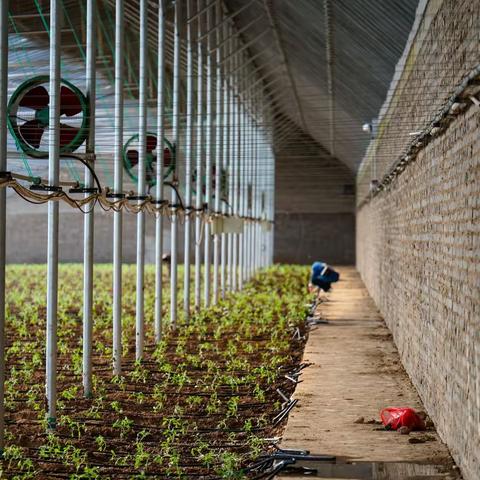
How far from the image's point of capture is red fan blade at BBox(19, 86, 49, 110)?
825cm

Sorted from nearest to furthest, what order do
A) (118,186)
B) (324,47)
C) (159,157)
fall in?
1. (118,186)
2. (159,157)
3. (324,47)

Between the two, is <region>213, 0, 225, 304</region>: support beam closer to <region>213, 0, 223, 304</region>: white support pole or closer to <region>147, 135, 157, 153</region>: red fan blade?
<region>213, 0, 223, 304</region>: white support pole

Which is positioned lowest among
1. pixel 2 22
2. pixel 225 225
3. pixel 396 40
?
pixel 225 225

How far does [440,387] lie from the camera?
6637 mm

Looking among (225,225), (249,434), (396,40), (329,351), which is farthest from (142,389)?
(225,225)

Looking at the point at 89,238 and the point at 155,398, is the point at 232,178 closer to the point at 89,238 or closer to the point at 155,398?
the point at 89,238

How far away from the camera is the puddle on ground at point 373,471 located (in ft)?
18.3

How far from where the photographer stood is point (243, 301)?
18281 mm

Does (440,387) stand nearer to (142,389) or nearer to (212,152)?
(142,389)

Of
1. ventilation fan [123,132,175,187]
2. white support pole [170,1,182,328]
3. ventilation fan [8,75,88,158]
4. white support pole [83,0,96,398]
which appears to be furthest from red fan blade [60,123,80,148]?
white support pole [170,1,182,328]

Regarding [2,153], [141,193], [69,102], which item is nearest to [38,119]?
[69,102]

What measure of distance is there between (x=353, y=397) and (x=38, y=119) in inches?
148

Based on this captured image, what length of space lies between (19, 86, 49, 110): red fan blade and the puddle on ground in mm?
4161

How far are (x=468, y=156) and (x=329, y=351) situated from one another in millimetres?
6305
